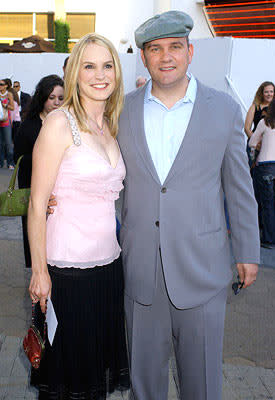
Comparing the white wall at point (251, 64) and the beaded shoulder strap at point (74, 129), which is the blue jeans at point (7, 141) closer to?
the white wall at point (251, 64)

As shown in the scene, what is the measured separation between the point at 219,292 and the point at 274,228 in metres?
3.92

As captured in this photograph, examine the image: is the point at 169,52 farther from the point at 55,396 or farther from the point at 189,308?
Answer: the point at 55,396

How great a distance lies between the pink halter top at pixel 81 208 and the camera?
6.70ft

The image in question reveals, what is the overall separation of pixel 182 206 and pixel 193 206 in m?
0.05

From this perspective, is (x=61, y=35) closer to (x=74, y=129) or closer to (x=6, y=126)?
(x=6, y=126)

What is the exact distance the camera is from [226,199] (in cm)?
220

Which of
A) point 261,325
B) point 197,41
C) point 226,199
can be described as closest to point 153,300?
point 226,199

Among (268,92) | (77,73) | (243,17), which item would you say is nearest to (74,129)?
(77,73)

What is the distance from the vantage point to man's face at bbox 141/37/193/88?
2084 mm

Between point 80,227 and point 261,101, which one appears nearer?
point 80,227

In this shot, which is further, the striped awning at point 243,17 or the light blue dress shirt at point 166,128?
the striped awning at point 243,17

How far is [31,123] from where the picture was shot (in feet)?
13.1

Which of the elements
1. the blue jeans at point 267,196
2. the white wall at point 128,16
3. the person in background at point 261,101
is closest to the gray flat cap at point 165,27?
the blue jeans at point 267,196

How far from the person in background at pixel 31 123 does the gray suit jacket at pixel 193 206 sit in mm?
1862
